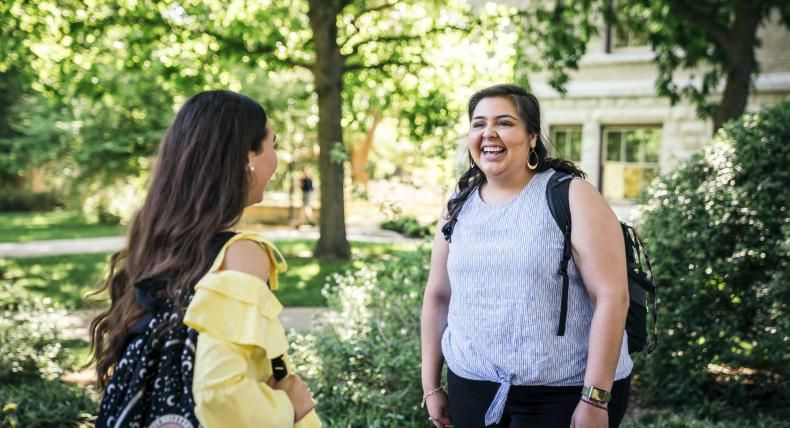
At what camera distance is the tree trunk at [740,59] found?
10719 millimetres

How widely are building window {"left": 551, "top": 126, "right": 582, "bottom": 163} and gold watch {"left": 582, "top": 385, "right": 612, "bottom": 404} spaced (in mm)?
14294

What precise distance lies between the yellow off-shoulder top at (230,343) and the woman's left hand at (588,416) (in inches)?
39.1

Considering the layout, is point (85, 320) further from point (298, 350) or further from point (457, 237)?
point (457, 237)

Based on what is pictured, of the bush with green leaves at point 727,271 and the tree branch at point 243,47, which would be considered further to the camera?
the tree branch at point 243,47

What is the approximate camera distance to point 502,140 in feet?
8.87

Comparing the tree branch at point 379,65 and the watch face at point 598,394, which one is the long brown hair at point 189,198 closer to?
the watch face at point 598,394

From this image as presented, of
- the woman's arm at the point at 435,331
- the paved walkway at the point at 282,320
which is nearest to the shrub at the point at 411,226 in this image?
the paved walkway at the point at 282,320

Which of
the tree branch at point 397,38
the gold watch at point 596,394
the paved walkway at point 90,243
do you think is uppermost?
the tree branch at point 397,38

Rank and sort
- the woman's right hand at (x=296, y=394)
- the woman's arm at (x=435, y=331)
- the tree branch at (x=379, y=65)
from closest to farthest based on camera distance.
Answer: the woman's right hand at (x=296, y=394)
the woman's arm at (x=435, y=331)
the tree branch at (x=379, y=65)

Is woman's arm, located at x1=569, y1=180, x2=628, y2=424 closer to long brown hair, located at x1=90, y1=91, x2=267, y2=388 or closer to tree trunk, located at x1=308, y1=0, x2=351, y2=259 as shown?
long brown hair, located at x1=90, y1=91, x2=267, y2=388

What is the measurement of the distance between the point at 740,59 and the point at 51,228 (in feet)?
63.9

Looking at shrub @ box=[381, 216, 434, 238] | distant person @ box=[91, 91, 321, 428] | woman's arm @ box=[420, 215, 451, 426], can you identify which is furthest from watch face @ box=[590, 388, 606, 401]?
shrub @ box=[381, 216, 434, 238]

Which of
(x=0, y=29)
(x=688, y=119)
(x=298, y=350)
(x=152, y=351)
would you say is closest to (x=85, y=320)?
(x=298, y=350)

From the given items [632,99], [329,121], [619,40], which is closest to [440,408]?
[329,121]
